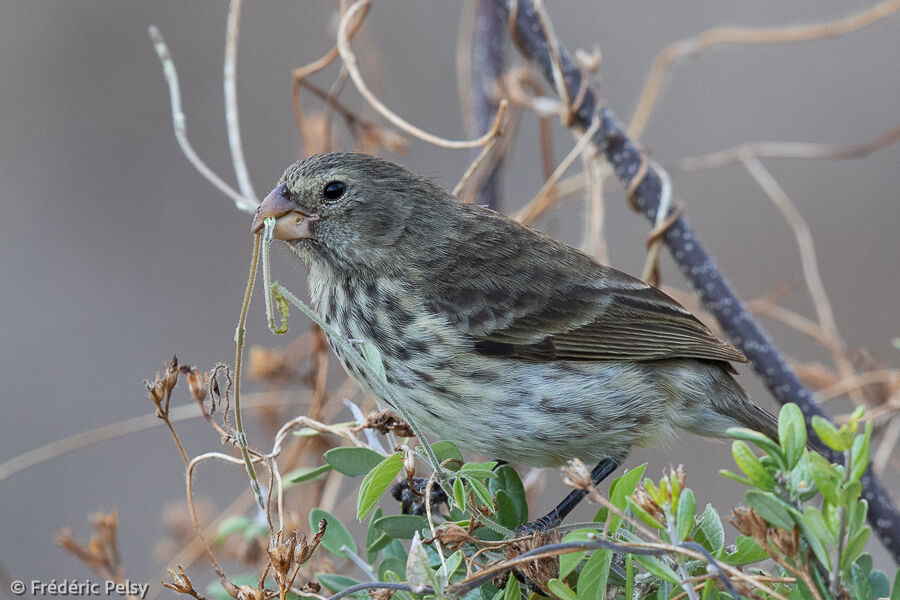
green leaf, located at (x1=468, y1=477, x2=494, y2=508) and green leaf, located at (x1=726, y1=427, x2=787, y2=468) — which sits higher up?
green leaf, located at (x1=726, y1=427, x2=787, y2=468)

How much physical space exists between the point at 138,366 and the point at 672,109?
3798 mm

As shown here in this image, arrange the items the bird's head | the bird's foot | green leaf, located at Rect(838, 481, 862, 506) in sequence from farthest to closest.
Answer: the bird's head
the bird's foot
green leaf, located at Rect(838, 481, 862, 506)

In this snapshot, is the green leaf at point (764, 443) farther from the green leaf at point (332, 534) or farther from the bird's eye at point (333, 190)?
the bird's eye at point (333, 190)

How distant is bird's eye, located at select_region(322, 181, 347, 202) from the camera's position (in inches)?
116

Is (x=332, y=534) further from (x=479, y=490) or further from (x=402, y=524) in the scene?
(x=479, y=490)

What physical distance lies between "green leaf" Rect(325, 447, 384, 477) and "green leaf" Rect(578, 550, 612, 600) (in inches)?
23.9

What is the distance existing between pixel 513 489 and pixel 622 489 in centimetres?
58

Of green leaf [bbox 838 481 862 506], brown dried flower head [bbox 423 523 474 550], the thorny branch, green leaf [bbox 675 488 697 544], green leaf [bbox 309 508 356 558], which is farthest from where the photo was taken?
the thorny branch

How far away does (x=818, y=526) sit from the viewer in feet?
4.69

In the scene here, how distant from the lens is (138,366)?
573 cm

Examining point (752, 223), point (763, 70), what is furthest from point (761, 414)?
point (763, 70)

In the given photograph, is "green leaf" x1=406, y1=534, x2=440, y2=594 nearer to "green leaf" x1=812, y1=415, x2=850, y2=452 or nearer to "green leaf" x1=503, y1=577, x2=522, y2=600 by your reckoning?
"green leaf" x1=503, y1=577, x2=522, y2=600

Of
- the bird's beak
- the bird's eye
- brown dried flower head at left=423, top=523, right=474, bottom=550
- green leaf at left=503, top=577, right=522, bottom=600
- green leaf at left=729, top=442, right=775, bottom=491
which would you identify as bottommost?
green leaf at left=503, top=577, right=522, bottom=600

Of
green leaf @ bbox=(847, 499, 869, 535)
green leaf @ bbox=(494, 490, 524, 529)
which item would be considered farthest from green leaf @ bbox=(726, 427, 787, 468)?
green leaf @ bbox=(494, 490, 524, 529)
